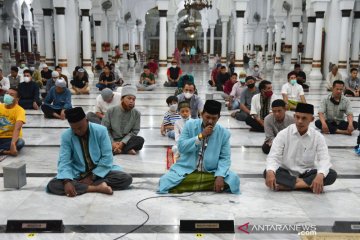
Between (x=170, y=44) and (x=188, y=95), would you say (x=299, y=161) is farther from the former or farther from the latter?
(x=170, y=44)

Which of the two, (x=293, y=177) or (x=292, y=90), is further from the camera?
(x=292, y=90)

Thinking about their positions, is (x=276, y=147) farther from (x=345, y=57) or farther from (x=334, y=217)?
(x=345, y=57)

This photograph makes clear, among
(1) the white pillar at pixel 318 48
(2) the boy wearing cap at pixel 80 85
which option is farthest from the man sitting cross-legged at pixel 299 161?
(1) the white pillar at pixel 318 48

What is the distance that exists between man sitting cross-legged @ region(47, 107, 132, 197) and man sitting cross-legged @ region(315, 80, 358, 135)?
106 inches

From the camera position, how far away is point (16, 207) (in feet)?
8.24

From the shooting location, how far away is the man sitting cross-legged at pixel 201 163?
2.65 m

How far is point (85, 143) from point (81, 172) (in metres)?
0.21

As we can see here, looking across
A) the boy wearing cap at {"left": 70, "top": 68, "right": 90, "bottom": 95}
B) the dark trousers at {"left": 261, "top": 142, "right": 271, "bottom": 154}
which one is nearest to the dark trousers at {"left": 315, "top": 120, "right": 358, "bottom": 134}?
the dark trousers at {"left": 261, "top": 142, "right": 271, "bottom": 154}

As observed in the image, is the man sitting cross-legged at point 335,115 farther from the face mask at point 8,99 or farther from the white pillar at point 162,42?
the white pillar at point 162,42

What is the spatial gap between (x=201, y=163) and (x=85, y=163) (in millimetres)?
737

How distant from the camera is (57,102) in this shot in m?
5.45

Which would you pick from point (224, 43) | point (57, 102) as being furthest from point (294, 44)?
point (57, 102)

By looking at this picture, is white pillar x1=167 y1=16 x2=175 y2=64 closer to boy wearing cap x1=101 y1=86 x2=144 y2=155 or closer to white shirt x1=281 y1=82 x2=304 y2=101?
white shirt x1=281 y1=82 x2=304 y2=101

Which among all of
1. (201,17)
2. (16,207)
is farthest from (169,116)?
(201,17)
